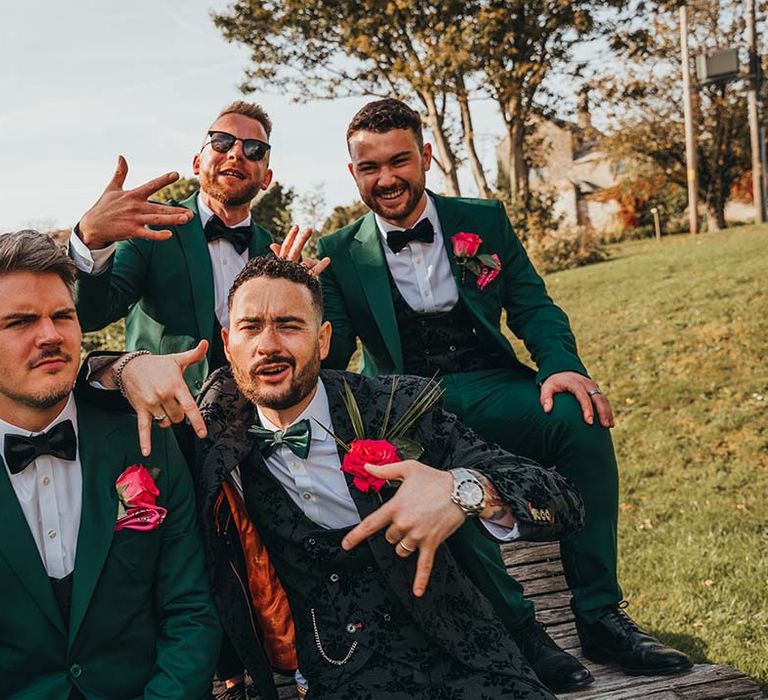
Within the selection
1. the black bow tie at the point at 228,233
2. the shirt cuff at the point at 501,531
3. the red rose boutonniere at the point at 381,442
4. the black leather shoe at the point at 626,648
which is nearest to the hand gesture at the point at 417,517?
the shirt cuff at the point at 501,531

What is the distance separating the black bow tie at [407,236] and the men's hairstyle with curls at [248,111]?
3.00ft

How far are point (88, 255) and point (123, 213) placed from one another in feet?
0.87

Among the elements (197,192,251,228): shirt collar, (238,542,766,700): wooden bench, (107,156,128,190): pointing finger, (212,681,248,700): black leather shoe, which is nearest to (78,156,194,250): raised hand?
(107,156,128,190): pointing finger

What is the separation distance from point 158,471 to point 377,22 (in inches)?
670

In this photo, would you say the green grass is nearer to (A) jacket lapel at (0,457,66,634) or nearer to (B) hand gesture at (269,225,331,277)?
(B) hand gesture at (269,225,331,277)

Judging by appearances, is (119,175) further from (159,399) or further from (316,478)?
(316,478)

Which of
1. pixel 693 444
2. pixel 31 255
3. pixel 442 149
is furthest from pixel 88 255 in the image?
pixel 442 149

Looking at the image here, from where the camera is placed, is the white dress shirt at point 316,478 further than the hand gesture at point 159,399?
Yes

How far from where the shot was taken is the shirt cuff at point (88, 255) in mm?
3203

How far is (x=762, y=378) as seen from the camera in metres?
8.34

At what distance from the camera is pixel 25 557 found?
2240 mm

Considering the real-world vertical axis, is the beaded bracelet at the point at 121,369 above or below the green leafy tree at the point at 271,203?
below

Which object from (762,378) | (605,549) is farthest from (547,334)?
(762,378)

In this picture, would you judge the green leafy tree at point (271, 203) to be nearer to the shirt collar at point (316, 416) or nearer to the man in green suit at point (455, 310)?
the man in green suit at point (455, 310)
